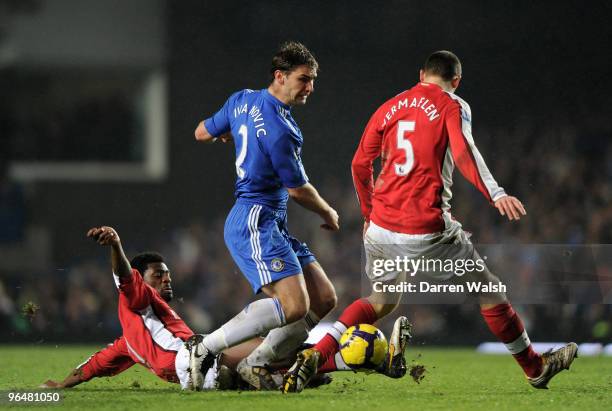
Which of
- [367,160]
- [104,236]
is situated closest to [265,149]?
[367,160]

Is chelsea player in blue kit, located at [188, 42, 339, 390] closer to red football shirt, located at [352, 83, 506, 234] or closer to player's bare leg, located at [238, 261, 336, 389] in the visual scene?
player's bare leg, located at [238, 261, 336, 389]

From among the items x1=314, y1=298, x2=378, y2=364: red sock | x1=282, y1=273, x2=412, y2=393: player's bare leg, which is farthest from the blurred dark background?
x1=314, y1=298, x2=378, y2=364: red sock

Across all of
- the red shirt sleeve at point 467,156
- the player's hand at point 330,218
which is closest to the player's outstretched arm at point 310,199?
the player's hand at point 330,218

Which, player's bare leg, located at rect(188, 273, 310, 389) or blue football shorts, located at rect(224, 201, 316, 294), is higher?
A: blue football shorts, located at rect(224, 201, 316, 294)

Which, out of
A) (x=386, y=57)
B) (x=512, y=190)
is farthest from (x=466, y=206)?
(x=386, y=57)

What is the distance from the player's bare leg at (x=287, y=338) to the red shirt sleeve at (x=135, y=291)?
2.09 ft

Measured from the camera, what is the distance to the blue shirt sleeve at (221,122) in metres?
5.93

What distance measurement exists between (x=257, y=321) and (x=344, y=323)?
18.8 inches

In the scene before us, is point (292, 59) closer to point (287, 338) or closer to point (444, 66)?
point (444, 66)

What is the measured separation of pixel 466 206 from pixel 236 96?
635 centimetres

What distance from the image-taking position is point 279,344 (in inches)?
224

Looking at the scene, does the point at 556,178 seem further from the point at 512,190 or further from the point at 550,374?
the point at 550,374

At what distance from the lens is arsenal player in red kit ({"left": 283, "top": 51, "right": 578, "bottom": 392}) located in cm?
562

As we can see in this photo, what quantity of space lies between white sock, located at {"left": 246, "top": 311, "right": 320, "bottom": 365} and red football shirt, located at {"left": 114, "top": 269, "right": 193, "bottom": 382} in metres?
0.40
